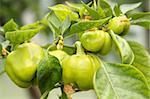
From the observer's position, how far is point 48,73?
0.67 meters

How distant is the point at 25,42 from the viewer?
70 cm

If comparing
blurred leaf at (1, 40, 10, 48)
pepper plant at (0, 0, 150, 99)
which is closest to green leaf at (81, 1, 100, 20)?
pepper plant at (0, 0, 150, 99)

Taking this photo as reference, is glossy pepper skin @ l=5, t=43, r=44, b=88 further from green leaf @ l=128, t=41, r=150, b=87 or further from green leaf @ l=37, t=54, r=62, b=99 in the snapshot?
green leaf @ l=128, t=41, r=150, b=87

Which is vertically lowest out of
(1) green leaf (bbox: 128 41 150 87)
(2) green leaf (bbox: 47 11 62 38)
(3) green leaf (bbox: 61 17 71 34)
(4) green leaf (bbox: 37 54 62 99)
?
(1) green leaf (bbox: 128 41 150 87)

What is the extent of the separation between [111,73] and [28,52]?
0.41ft

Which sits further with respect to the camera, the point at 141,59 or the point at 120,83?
the point at 141,59

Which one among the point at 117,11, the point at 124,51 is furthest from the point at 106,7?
the point at 124,51

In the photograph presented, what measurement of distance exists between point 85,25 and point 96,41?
3cm

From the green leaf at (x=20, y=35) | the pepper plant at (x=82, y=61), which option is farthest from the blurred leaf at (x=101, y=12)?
the green leaf at (x=20, y=35)

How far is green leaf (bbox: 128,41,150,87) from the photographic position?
0.75 meters

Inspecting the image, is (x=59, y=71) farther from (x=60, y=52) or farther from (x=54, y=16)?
(x=54, y=16)

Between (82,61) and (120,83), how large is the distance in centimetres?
6

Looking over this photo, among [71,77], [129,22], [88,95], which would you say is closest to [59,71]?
[71,77]

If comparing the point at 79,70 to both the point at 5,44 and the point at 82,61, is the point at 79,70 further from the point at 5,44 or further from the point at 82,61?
the point at 5,44
